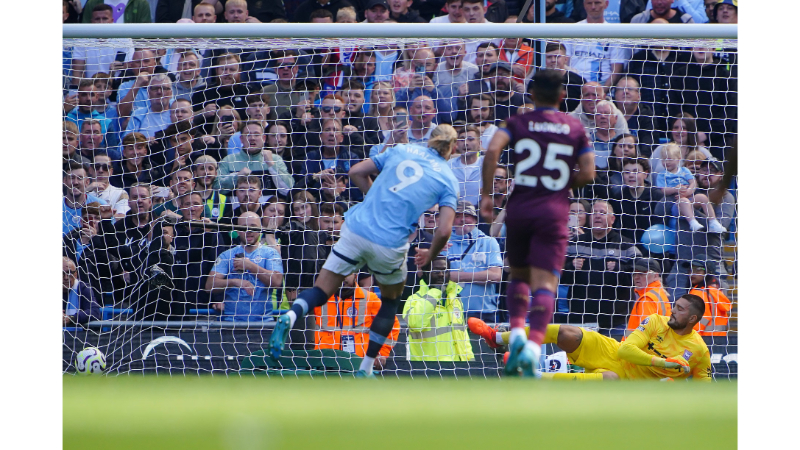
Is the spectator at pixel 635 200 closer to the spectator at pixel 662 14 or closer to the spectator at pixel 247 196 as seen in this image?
the spectator at pixel 662 14

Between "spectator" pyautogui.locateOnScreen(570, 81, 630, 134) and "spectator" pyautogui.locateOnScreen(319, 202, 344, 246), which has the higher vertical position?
"spectator" pyautogui.locateOnScreen(570, 81, 630, 134)

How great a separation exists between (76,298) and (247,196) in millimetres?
1290

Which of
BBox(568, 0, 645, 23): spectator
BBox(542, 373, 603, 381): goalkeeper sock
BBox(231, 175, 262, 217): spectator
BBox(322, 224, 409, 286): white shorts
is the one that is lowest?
BBox(542, 373, 603, 381): goalkeeper sock

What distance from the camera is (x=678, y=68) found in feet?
18.2

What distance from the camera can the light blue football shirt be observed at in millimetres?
3936

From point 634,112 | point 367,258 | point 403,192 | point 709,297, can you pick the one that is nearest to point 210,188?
point 367,258

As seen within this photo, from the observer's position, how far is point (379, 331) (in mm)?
4156

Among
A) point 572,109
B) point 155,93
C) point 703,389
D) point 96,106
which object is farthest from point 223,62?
point 703,389

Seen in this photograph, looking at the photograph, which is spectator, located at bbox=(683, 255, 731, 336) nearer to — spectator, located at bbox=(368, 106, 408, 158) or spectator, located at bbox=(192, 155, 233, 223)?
spectator, located at bbox=(368, 106, 408, 158)

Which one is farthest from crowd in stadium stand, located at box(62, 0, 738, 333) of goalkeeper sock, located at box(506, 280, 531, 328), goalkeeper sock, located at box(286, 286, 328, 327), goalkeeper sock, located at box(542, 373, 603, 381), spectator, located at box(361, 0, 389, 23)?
goalkeeper sock, located at box(506, 280, 531, 328)

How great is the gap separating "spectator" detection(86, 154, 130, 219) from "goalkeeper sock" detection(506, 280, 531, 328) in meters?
2.86

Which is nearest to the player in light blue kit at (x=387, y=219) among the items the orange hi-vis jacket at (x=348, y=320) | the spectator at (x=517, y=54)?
the orange hi-vis jacket at (x=348, y=320)

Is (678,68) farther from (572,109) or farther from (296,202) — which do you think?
(296,202)

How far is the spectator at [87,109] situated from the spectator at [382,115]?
1.84m
